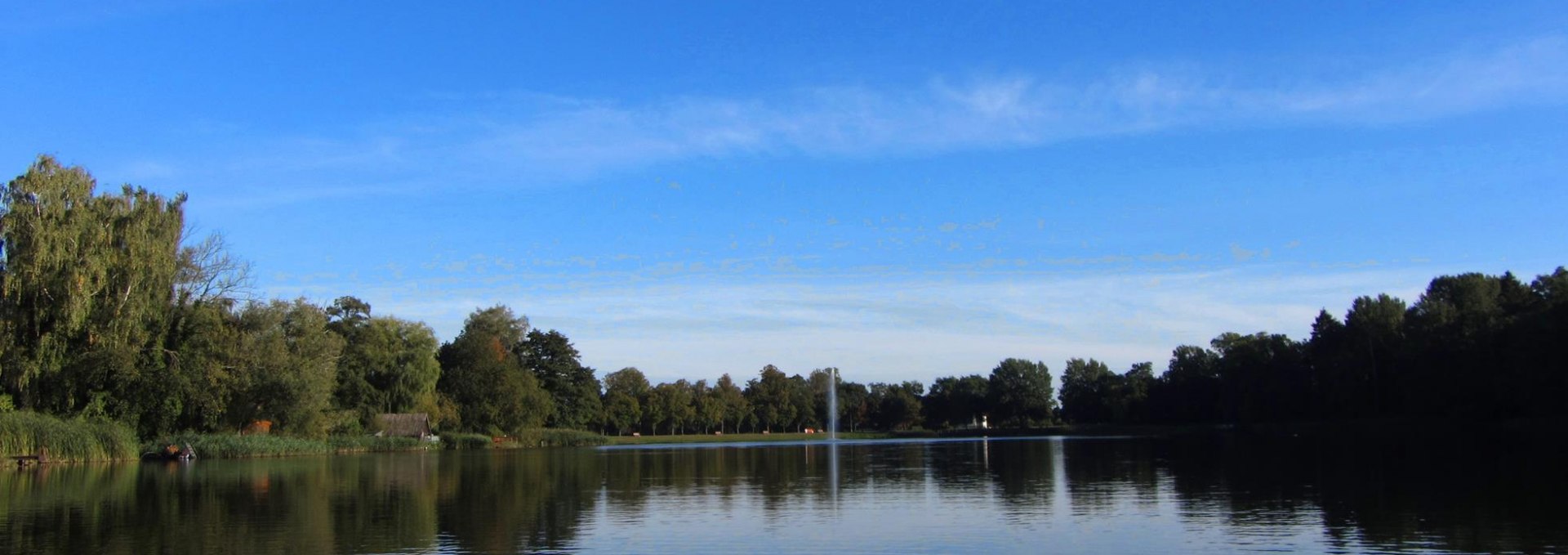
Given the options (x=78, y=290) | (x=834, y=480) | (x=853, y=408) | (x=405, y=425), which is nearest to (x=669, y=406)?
(x=853, y=408)

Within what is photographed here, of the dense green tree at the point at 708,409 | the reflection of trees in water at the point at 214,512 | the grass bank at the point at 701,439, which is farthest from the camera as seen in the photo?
the dense green tree at the point at 708,409

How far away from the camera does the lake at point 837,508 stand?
15.9 meters

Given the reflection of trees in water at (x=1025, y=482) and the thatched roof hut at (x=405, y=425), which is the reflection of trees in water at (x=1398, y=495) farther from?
the thatched roof hut at (x=405, y=425)

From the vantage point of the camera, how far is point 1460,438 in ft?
182

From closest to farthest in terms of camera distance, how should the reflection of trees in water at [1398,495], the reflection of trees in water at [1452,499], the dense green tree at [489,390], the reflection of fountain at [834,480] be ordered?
the reflection of trees in water at [1452,499]
the reflection of trees in water at [1398,495]
the reflection of fountain at [834,480]
the dense green tree at [489,390]

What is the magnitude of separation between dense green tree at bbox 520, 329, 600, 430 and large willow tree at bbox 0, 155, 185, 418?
58850mm

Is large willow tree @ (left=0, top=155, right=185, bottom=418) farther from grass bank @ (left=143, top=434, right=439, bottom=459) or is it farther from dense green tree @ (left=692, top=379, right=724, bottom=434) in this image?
dense green tree @ (left=692, top=379, right=724, bottom=434)

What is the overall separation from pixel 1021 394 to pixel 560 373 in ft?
218

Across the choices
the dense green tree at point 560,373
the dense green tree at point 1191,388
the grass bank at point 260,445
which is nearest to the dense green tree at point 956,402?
the dense green tree at point 1191,388

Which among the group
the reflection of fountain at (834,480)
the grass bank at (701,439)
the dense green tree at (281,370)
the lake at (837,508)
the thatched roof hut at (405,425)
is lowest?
the grass bank at (701,439)

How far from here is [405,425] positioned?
77938mm

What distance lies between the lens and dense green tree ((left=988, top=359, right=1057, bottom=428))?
491 feet

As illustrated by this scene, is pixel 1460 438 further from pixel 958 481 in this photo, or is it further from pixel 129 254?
pixel 129 254

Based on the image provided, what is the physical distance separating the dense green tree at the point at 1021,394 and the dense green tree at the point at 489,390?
72.5 meters
